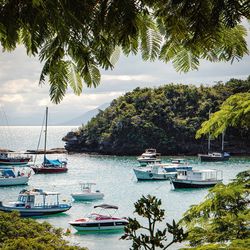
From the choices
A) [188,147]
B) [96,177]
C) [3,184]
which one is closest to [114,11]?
[3,184]

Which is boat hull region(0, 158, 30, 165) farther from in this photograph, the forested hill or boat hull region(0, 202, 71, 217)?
boat hull region(0, 202, 71, 217)

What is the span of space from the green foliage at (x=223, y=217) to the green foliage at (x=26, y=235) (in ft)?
12.5

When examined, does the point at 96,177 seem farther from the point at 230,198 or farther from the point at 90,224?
the point at 230,198

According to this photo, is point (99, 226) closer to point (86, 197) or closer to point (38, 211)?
point (38, 211)

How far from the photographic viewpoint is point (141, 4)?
6.51 ft

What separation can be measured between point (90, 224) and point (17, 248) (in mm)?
14904

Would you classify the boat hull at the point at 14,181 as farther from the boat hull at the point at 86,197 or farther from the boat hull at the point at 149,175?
the boat hull at the point at 149,175

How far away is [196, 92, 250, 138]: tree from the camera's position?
5025 millimetres

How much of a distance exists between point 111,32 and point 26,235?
8.11 m

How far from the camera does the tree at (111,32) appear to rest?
70.7 inches

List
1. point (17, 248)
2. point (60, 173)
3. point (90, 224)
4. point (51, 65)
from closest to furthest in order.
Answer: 1. point (51, 65)
2. point (17, 248)
3. point (90, 224)
4. point (60, 173)

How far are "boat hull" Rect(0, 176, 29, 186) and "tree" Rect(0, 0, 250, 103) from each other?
37456mm

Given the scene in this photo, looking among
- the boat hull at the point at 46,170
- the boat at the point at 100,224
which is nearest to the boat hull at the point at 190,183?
the boat at the point at 100,224

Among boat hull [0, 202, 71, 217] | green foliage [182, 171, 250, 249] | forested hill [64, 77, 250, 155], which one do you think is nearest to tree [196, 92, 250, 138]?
green foliage [182, 171, 250, 249]
